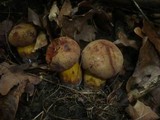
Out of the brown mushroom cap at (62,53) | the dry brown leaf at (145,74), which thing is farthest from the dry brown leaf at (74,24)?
the dry brown leaf at (145,74)

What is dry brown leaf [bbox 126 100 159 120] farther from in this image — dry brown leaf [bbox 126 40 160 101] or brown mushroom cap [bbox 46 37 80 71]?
brown mushroom cap [bbox 46 37 80 71]

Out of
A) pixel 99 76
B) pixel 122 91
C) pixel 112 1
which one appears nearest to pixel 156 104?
pixel 122 91

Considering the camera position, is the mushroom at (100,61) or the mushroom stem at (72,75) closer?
the mushroom at (100,61)

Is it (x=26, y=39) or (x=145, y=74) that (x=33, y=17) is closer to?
(x=26, y=39)

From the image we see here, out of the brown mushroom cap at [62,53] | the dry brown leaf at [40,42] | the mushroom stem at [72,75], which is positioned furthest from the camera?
the dry brown leaf at [40,42]

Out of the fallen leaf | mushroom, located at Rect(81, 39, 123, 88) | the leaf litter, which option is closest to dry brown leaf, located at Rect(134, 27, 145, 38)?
the leaf litter

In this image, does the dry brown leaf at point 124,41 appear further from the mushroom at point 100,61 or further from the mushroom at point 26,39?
the mushroom at point 26,39

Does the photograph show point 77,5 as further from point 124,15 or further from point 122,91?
point 122,91
